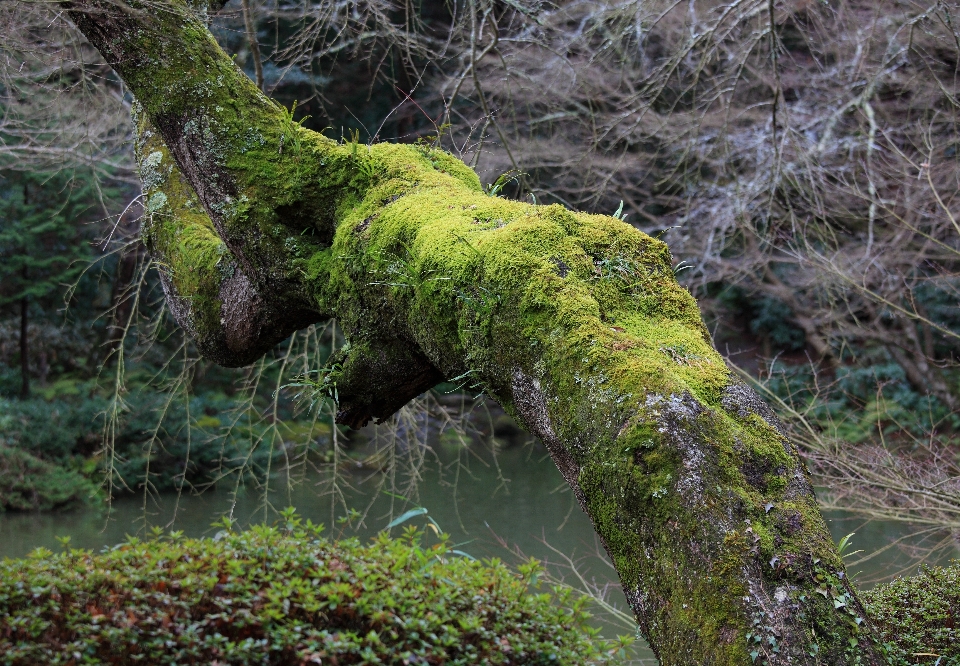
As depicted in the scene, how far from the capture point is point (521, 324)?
1808 mm

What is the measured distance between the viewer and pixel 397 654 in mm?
2691

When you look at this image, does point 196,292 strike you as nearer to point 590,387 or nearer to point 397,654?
point 397,654

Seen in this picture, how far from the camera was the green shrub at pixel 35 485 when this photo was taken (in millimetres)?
9203

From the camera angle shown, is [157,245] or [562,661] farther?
[157,245]

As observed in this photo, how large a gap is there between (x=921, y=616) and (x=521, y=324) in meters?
1.97

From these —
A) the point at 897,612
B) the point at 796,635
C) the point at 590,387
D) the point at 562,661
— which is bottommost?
the point at 562,661

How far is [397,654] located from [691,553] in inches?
62.3

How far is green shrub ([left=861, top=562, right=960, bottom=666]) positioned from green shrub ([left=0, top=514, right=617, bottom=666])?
1132 millimetres

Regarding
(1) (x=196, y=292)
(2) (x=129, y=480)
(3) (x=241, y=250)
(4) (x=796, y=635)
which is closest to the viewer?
(4) (x=796, y=635)

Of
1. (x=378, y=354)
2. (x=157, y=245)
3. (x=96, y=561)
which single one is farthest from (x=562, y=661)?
(x=157, y=245)

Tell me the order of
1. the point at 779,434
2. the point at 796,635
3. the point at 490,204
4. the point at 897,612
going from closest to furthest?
1. the point at 796,635
2. the point at 779,434
3. the point at 490,204
4. the point at 897,612

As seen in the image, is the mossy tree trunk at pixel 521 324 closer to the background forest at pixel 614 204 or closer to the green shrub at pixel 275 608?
the green shrub at pixel 275 608

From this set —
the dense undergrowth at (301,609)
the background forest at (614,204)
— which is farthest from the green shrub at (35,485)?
the dense undergrowth at (301,609)

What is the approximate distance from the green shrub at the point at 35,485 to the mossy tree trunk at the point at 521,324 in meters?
7.53
